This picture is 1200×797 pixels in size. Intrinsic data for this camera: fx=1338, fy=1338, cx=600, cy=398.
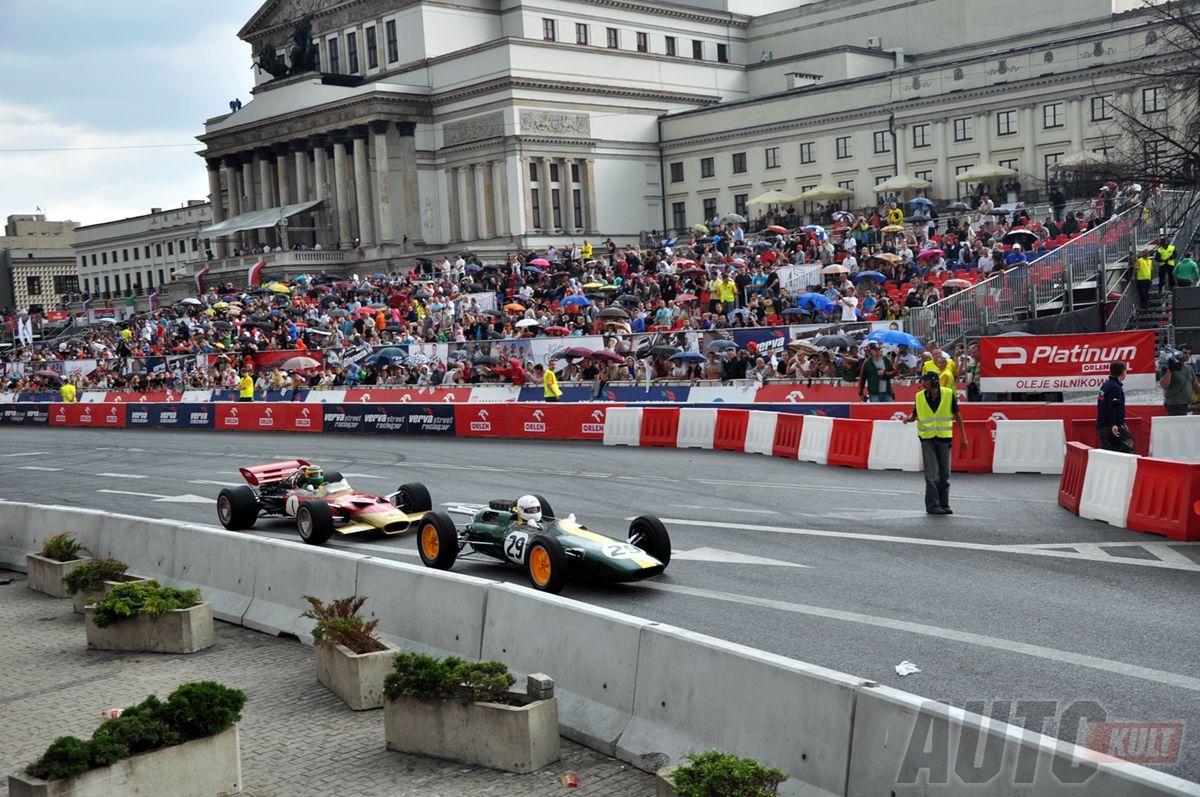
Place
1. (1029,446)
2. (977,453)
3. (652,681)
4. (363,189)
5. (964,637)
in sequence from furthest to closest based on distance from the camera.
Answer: (363,189)
(977,453)
(1029,446)
(964,637)
(652,681)

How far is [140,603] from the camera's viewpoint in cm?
1345

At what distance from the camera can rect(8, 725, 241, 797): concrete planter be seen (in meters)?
8.37

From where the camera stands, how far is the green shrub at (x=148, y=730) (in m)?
8.43

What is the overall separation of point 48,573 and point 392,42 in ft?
235

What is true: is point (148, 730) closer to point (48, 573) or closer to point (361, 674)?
point (361, 674)

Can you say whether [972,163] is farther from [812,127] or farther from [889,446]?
[889,446]

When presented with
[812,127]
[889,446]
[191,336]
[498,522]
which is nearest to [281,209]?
[191,336]

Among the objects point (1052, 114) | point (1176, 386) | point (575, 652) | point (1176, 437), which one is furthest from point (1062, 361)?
point (1052, 114)

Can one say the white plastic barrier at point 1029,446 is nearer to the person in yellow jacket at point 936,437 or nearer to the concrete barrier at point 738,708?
the person in yellow jacket at point 936,437

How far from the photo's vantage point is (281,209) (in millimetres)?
84938

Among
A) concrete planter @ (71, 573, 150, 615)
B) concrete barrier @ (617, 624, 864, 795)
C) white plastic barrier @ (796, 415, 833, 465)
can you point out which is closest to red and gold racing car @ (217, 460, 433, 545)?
concrete planter @ (71, 573, 150, 615)

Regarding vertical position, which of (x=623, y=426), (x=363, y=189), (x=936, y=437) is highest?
(x=363, y=189)

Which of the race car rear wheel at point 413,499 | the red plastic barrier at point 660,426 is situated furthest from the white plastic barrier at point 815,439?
the race car rear wheel at point 413,499

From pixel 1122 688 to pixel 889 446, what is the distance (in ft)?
43.9
